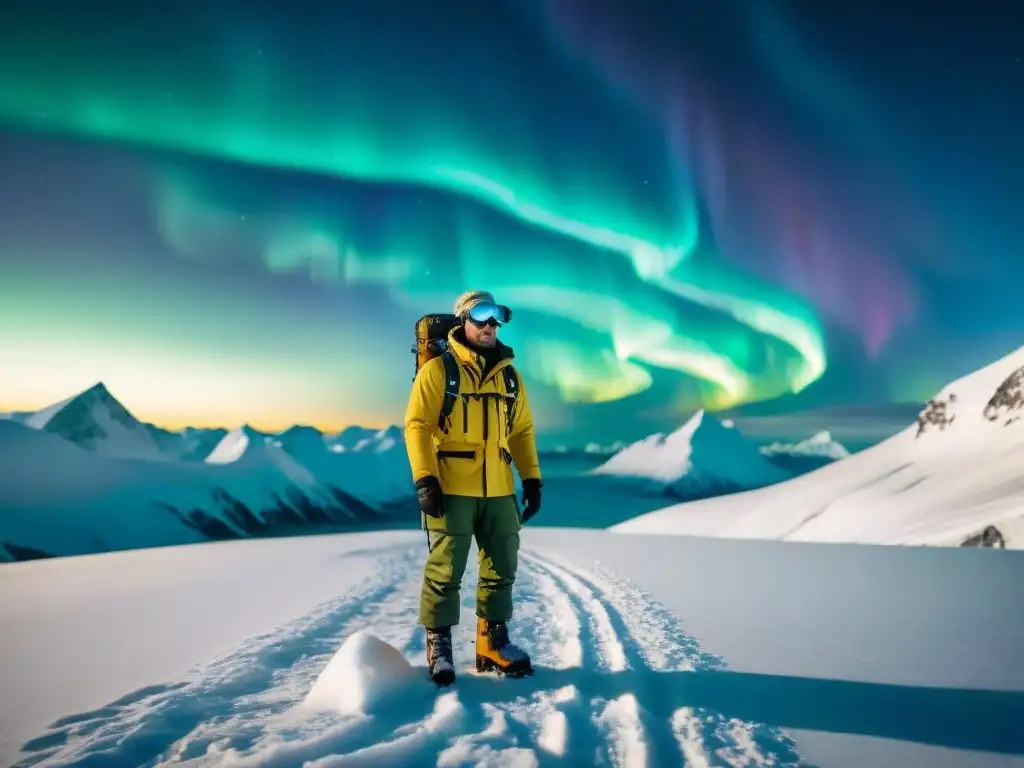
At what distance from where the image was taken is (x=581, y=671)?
13.9ft

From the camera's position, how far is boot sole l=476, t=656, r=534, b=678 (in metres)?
4.16

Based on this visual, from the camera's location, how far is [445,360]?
4.40 m

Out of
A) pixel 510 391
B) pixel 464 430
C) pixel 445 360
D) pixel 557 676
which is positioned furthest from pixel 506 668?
pixel 445 360

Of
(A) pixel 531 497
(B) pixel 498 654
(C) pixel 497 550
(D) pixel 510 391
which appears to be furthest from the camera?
(A) pixel 531 497

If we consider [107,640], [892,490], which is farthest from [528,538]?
[892,490]

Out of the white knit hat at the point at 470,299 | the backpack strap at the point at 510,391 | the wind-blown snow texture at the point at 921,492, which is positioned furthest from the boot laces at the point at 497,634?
the wind-blown snow texture at the point at 921,492

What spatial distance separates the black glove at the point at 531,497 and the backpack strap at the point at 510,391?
52cm

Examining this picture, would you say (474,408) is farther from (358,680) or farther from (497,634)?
(358,680)

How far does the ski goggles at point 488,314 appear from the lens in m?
4.46

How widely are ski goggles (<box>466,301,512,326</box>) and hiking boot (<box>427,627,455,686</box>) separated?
7.23ft

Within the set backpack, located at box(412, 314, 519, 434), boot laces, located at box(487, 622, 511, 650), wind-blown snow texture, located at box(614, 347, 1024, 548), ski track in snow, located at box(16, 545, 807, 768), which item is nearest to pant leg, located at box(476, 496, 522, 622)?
boot laces, located at box(487, 622, 511, 650)

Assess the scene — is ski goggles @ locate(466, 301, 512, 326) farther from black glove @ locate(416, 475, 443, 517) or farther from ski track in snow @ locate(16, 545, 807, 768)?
ski track in snow @ locate(16, 545, 807, 768)

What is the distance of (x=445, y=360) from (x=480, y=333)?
343 millimetres

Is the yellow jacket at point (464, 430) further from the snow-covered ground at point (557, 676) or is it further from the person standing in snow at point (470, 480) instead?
the snow-covered ground at point (557, 676)
